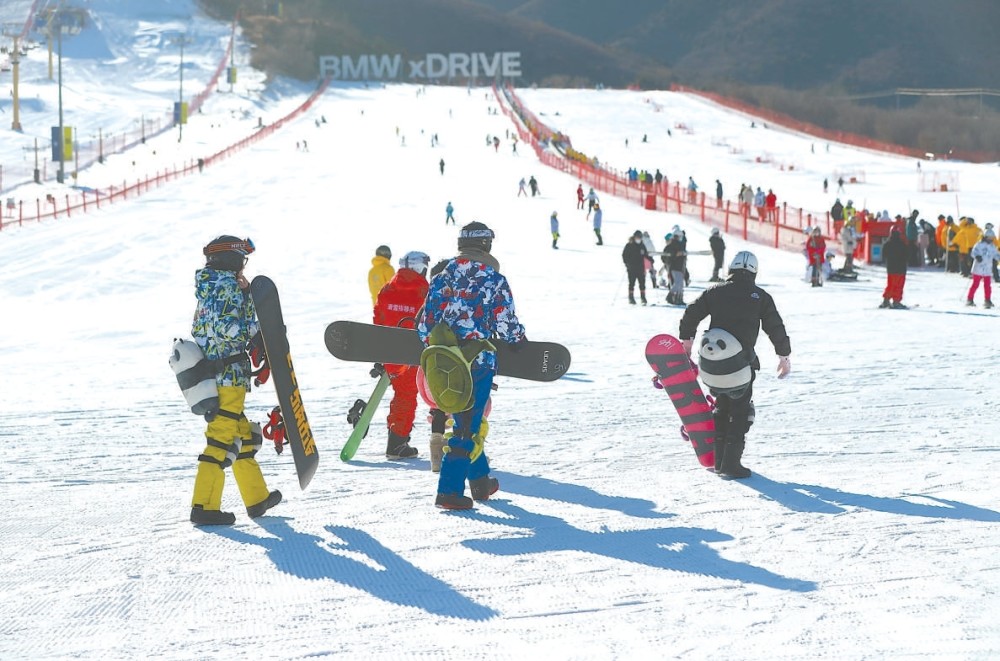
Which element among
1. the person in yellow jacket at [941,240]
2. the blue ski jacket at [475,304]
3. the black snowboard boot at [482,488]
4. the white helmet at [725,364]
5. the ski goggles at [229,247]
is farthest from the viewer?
the person in yellow jacket at [941,240]

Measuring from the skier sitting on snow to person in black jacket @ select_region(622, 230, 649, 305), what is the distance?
1276 centimetres

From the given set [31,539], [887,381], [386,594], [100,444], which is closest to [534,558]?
[386,594]

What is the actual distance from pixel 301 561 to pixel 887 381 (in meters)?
6.53

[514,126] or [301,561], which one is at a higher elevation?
[514,126]

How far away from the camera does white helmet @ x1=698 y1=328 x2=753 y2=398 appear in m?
6.16

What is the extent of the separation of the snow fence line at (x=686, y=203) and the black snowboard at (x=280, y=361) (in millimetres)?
20563

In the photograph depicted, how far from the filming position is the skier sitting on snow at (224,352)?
5.47 metres

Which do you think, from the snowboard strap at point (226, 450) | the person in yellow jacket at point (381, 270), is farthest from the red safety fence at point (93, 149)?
the snowboard strap at point (226, 450)

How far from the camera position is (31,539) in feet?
17.8

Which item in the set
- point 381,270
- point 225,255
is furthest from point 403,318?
point 225,255

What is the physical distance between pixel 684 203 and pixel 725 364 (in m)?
29.4

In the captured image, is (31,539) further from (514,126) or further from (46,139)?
(514,126)

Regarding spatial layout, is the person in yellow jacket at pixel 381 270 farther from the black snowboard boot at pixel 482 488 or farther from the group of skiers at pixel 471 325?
the black snowboard boot at pixel 482 488

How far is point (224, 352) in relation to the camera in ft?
18.0
